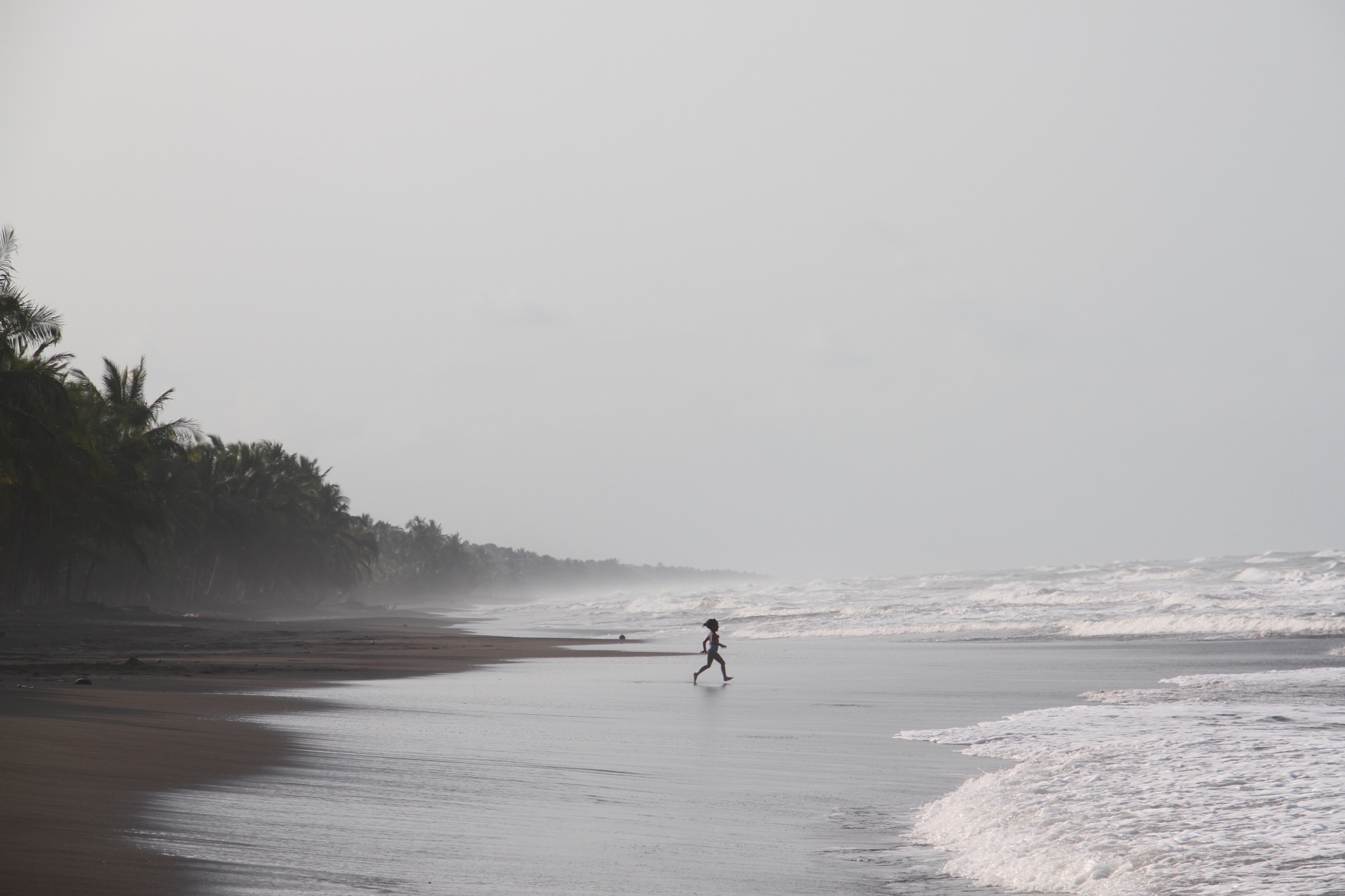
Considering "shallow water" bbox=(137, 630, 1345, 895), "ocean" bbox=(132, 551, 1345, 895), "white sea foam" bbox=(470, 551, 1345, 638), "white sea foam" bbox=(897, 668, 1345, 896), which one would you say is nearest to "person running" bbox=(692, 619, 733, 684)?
"ocean" bbox=(132, 551, 1345, 895)

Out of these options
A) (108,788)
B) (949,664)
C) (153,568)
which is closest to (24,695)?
(108,788)

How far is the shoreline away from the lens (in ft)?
16.3

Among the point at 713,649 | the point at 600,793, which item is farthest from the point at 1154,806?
the point at 713,649

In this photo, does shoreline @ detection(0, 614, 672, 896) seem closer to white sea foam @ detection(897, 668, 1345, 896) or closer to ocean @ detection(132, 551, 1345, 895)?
ocean @ detection(132, 551, 1345, 895)

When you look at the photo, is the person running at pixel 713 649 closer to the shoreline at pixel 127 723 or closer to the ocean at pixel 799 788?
the ocean at pixel 799 788

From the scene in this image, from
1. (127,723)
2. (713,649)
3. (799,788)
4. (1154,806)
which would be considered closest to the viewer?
(1154,806)

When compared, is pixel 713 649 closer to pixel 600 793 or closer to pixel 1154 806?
pixel 600 793

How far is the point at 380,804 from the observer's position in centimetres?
697

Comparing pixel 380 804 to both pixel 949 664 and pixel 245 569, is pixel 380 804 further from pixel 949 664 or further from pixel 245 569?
pixel 245 569

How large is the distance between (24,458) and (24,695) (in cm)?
1677

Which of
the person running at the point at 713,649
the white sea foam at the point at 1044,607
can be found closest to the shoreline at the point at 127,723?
the person running at the point at 713,649

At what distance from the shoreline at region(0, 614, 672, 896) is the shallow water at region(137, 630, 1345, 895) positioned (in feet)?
0.94

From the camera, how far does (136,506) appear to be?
4069 centimetres

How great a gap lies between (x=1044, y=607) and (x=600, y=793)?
39693mm
